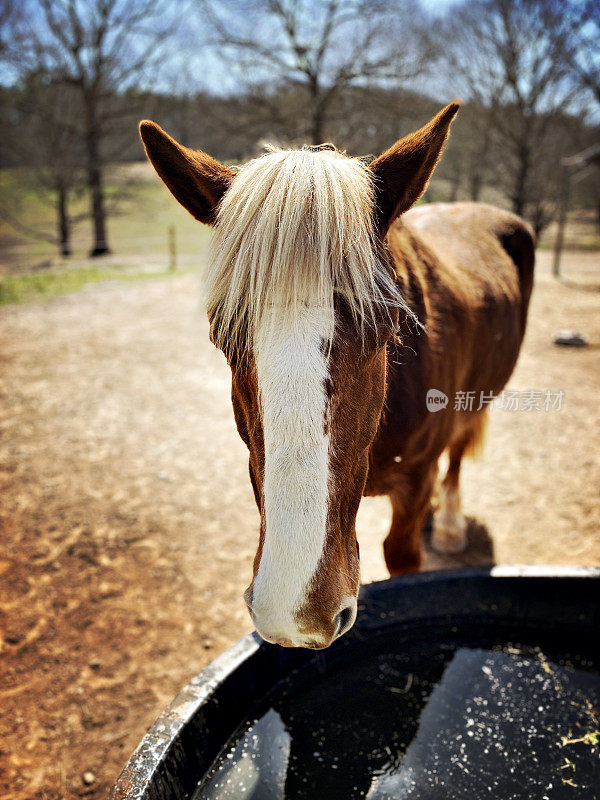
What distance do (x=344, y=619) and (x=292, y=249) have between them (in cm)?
86

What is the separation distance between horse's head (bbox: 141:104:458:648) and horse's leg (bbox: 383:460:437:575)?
3.06ft

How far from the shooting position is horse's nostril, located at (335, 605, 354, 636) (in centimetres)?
118

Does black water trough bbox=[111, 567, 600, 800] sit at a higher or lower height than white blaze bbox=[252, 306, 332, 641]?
lower

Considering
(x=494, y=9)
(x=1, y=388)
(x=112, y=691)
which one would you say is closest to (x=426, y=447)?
(x=112, y=691)

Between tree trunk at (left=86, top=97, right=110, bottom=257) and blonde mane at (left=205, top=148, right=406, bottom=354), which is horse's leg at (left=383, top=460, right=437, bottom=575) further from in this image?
tree trunk at (left=86, top=97, right=110, bottom=257)

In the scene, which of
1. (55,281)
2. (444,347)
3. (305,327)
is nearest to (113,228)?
(55,281)

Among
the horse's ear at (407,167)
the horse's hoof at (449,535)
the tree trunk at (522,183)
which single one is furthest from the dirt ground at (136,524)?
the tree trunk at (522,183)

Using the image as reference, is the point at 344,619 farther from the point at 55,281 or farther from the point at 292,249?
the point at 55,281

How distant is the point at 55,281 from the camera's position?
40.4 feet

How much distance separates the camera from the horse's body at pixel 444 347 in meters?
1.97

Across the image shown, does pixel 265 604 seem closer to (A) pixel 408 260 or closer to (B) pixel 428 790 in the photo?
(B) pixel 428 790

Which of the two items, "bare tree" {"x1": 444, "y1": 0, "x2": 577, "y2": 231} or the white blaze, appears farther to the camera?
"bare tree" {"x1": 444, "y1": 0, "x2": 577, "y2": 231}

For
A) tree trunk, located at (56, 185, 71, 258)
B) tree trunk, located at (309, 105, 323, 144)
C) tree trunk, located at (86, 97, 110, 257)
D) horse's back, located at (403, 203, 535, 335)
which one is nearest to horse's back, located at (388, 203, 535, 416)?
horse's back, located at (403, 203, 535, 335)

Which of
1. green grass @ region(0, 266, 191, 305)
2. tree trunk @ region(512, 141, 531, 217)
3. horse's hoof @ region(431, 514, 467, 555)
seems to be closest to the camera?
horse's hoof @ region(431, 514, 467, 555)
